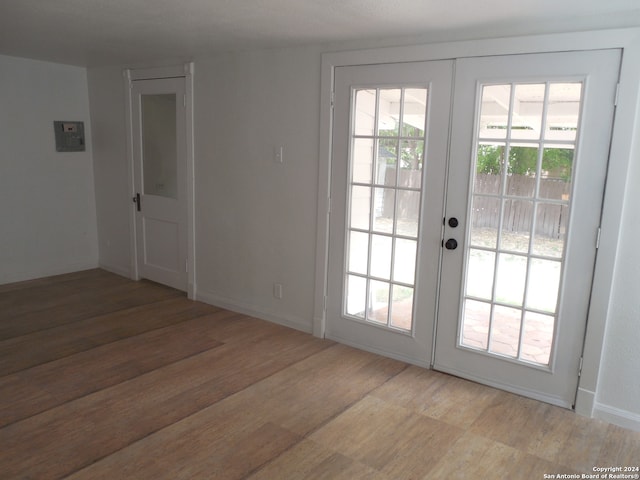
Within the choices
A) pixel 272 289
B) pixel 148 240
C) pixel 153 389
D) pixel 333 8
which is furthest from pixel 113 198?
pixel 333 8

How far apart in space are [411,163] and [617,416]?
191 cm

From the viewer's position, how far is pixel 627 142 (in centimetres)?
265

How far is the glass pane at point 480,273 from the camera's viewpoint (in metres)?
3.18

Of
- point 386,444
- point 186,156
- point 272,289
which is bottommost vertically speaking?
point 386,444

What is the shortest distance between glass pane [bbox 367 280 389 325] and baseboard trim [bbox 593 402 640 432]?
1409mm

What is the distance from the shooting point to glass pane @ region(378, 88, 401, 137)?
3389 millimetres

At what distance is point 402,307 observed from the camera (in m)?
3.59

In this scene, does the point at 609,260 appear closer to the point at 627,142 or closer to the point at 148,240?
the point at 627,142

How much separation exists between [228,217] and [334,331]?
1.39 m

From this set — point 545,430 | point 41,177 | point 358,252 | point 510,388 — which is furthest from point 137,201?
point 545,430

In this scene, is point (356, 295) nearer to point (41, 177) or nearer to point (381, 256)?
point (381, 256)

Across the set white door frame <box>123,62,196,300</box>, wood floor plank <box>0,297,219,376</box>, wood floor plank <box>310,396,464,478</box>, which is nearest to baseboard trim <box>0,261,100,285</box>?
white door frame <box>123,62,196,300</box>

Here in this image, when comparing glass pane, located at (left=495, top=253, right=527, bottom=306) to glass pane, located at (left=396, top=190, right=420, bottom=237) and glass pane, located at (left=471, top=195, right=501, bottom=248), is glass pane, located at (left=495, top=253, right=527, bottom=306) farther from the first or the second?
glass pane, located at (left=396, top=190, right=420, bottom=237)

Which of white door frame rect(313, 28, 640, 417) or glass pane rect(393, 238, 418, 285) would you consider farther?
glass pane rect(393, 238, 418, 285)
